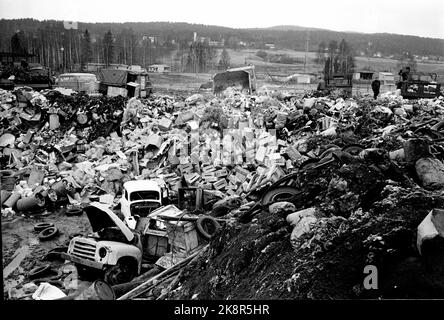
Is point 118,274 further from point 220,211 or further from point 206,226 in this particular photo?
point 220,211

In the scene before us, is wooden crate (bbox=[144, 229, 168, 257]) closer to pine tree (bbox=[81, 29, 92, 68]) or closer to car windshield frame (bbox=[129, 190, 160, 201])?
car windshield frame (bbox=[129, 190, 160, 201])

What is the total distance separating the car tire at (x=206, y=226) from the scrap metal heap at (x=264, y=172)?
69 centimetres

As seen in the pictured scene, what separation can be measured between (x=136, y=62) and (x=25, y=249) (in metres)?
26.3

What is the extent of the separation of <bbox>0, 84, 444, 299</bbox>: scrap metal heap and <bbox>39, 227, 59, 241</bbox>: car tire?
1766mm

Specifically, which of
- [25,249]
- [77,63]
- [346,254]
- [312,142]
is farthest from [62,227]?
[77,63]

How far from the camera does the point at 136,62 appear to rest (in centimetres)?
3212

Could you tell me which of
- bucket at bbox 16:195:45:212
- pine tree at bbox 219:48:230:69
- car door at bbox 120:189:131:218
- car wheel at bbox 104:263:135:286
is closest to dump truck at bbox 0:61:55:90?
bucket at bbox 16:195:45:212

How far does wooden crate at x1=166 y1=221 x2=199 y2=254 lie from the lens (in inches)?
244

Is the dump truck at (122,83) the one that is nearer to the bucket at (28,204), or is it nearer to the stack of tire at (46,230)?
the bucket at (28,204)

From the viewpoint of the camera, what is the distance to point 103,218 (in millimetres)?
6410

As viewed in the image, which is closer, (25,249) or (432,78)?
(25,249)

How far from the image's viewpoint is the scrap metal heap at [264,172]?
3418mm

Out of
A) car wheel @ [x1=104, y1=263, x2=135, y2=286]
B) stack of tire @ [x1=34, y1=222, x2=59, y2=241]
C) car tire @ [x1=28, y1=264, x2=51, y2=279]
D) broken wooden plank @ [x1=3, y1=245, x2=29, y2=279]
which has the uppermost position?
car wheel @ [x1=104, y1=263, x2=135, y2=286]

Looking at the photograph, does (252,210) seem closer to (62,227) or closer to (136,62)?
(62,227)
